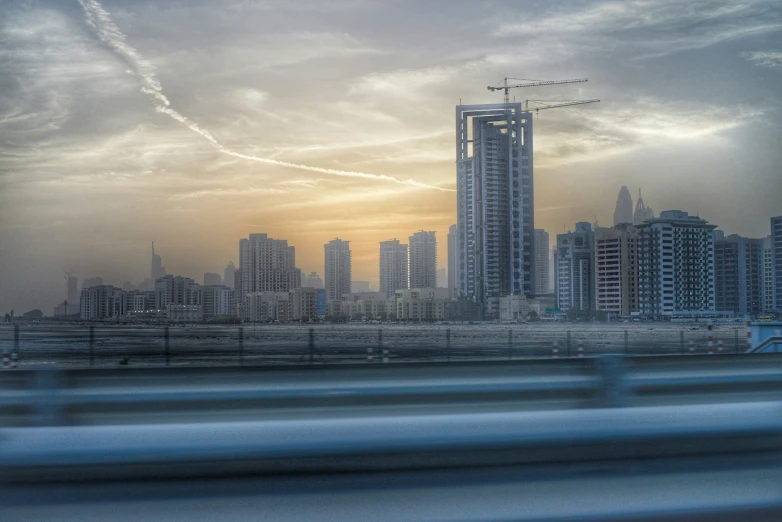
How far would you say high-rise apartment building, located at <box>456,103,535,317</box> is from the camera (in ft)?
458

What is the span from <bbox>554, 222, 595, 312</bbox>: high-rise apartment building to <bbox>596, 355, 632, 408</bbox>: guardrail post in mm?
124700

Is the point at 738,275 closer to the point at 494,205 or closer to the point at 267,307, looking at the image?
the point at 494,205

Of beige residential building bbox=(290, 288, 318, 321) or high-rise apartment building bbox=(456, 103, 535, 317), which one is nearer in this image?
beige residential building bbox=(290, 288, 318, 321)

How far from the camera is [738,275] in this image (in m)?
103

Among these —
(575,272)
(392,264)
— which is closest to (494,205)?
(575,272)

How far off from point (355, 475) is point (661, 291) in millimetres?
107433

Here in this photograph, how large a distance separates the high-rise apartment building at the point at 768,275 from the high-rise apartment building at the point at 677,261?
A: 7400 mm

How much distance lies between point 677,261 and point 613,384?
98.8 m

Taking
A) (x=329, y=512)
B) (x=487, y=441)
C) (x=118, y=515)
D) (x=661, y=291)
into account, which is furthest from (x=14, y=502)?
(x=661, y=291)

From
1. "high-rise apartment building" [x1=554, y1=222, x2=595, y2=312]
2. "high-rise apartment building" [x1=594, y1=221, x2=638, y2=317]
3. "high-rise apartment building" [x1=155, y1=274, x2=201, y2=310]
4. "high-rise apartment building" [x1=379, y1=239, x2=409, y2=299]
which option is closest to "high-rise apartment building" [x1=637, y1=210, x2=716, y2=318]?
"high-rise apartment building" [x1=594, y1=221, x2=638, y2=317]

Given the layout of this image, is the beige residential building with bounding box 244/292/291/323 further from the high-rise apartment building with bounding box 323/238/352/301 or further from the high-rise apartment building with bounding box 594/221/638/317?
the high-rise apartment building with bounding box 594/221/638/317

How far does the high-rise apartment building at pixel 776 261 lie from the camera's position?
259ft

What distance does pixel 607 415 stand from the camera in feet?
12.7

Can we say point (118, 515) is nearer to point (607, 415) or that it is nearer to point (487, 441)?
point (487, 441)
